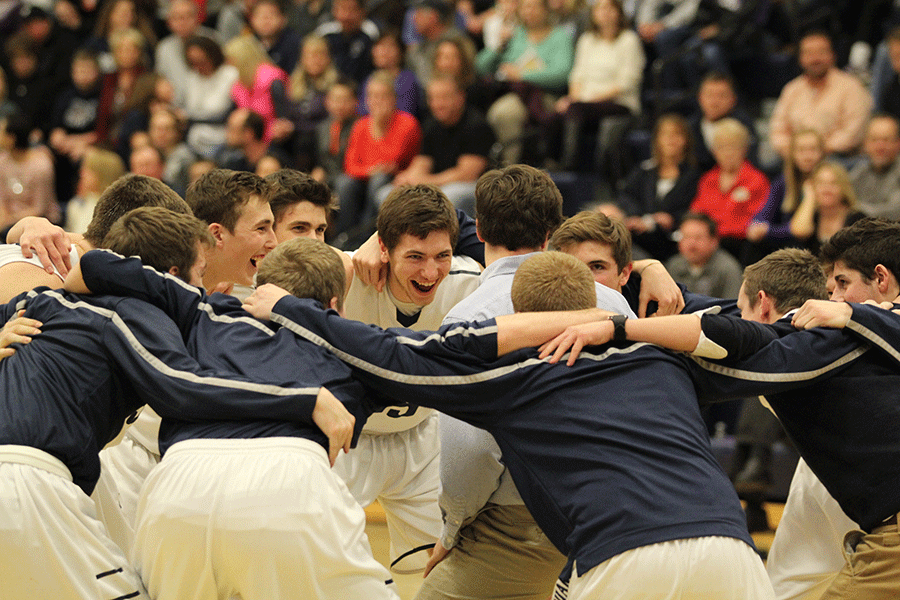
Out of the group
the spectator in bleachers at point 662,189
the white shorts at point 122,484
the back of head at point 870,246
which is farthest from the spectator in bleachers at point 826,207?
the white shorts at point 122,484

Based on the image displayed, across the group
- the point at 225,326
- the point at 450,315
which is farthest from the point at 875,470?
the point at 225,326

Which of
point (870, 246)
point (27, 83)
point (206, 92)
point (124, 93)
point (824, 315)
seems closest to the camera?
point (824, 315)

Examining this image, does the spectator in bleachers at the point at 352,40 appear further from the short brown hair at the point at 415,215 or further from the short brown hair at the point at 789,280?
the short brown hair at the point at 789,280

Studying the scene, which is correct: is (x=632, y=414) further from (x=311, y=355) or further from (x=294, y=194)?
(x=294, y=194)

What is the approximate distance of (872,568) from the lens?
3.93 metres

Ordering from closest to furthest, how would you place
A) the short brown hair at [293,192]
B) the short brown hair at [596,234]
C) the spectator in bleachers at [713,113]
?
the short brown hair at [596,234] → the short brown hair at [293,192] → the spectator in bleachers at [713,113]

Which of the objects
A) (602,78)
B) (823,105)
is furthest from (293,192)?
(602,78)

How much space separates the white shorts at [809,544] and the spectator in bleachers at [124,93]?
9079mm

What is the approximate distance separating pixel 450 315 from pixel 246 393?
0.92m

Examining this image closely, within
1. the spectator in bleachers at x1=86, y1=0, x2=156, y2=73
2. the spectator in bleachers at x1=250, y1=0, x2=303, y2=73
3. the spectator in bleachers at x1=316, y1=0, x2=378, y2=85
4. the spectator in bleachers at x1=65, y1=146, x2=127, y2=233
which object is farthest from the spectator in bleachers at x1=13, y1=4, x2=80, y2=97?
the spectator in bleachers at x1=316, y1=0, x2=378, y2=85

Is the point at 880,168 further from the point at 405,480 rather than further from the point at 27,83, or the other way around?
the point at 27,83

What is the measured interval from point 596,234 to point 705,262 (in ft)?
12.8

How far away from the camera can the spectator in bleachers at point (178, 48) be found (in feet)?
39.7

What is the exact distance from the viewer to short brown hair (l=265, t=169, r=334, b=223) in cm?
520
